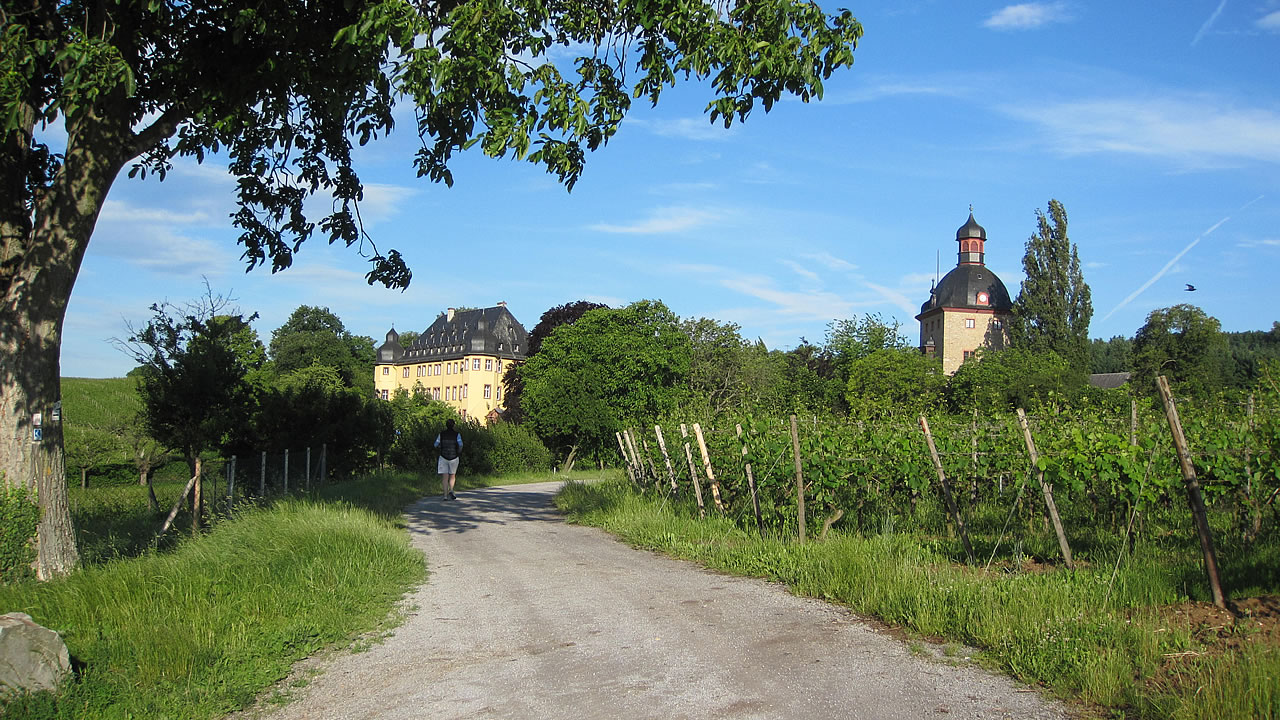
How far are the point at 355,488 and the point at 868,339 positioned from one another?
256 feet

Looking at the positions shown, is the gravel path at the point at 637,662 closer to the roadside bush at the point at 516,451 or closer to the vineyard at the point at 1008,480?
the vineyard at the point at 1008,480

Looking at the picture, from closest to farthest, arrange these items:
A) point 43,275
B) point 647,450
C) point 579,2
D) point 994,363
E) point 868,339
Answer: point 43,275, point 579,2, point 647,450, point 994,363, point 868,339

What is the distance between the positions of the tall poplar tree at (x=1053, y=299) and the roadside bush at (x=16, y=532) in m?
82.2

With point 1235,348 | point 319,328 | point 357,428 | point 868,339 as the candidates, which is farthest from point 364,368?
point 1235,348

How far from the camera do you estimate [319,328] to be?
109812 millimetres

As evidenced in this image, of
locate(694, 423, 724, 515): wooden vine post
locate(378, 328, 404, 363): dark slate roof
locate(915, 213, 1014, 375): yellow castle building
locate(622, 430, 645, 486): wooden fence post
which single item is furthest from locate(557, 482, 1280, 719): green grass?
locate(378, 328, 404, 363): dark slate roof

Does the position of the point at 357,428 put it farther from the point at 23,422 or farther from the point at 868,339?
the point at 868,339

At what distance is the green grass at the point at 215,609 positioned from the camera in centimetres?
587

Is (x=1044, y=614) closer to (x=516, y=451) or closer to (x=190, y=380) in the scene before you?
(x=190, y=380)

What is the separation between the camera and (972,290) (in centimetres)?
10556

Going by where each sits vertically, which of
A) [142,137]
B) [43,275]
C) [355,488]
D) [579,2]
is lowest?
[355,488]

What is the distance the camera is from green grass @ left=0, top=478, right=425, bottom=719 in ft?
19.3

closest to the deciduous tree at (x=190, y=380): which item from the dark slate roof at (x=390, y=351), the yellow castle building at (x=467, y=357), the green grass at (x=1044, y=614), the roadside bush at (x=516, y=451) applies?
the green grass at (x=1044, y=614)

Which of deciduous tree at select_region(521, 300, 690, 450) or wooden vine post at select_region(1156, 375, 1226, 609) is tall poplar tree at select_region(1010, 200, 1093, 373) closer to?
deciduous tree at select_region(521, 300, 690, 450)
